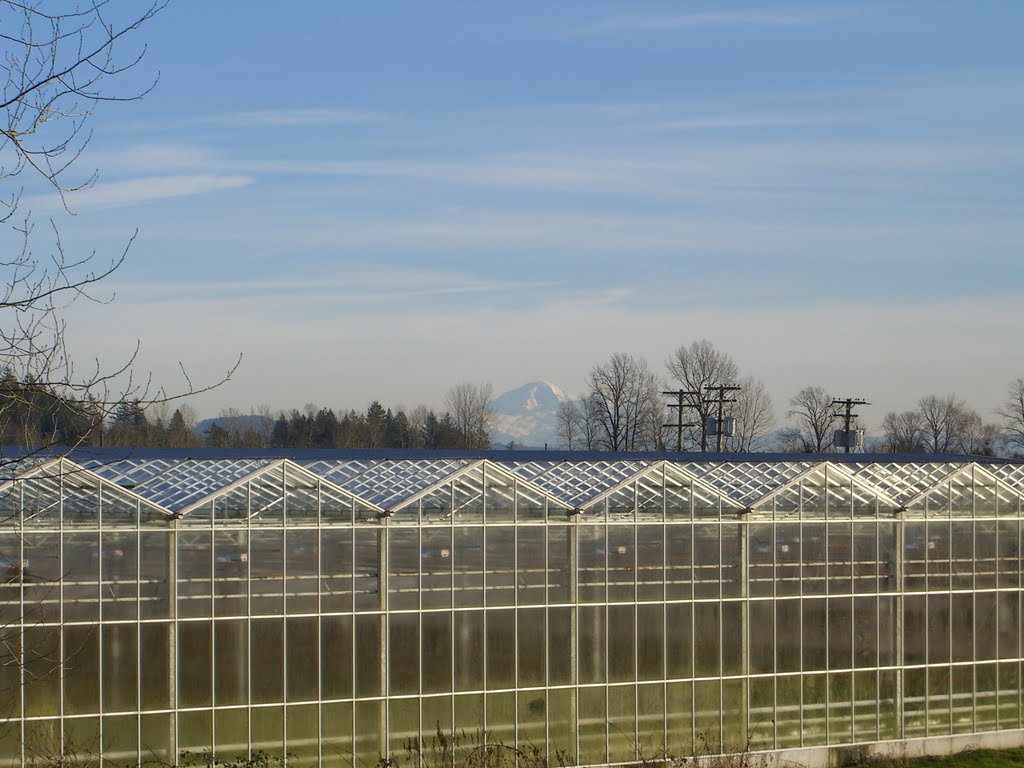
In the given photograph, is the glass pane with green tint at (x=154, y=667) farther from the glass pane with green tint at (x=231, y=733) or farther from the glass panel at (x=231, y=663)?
the glass pane with green tint at (x=231, y=733)

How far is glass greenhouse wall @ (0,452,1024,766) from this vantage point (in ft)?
73.3

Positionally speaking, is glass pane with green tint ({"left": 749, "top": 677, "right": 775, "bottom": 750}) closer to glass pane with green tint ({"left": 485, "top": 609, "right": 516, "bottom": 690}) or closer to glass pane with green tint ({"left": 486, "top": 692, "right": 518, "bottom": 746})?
glass pane with green tint ({"left": 486, "top": 692, "right": 518, "bottom": 746})

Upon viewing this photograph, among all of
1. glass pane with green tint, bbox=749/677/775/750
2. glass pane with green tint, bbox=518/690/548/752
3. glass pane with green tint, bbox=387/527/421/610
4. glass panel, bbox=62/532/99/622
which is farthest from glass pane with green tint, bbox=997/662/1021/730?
glass panel, bbox=62/532/99/622

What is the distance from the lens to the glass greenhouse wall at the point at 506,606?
2233cm

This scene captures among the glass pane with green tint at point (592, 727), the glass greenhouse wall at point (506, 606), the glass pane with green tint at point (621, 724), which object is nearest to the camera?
the glass greenhouse wall at point (506, 606)

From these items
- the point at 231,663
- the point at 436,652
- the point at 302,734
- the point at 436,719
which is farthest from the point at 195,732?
the point at 436,652

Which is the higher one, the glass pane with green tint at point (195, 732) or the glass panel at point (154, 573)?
the glass panel at point (154, 573)

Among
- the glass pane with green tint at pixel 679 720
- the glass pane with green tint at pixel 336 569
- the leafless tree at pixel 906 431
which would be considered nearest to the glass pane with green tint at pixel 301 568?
the glass pane with green tint at pixel 336 569

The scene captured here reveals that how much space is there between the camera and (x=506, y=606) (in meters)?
25.6

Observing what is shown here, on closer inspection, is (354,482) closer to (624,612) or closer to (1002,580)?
(624,612)

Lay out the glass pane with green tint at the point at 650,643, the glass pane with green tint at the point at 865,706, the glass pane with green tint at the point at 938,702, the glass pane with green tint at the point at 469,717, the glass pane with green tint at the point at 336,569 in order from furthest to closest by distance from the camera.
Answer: the glass pane with green tint at the point at 938,702, the glass pane with green tint at the point at 865,706, the glass pane with green tint at the point at 650,643, the glass pane with green tint at the point at 469,717, the glass pane with green tint at the point at 336,569

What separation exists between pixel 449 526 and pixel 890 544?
11.0 metres

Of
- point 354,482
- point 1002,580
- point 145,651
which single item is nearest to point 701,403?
point 1002,580

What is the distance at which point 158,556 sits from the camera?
2300cm
